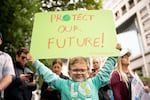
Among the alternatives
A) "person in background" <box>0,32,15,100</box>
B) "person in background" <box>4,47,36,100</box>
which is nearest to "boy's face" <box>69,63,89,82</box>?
"person in background" <box>0,32,15,100</box>

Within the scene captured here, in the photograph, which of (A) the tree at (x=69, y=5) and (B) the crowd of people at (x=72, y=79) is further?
(A) the tree at (x=69, y=5)

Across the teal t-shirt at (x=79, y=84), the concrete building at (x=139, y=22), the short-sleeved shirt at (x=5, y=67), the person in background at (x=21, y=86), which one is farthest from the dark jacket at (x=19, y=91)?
the concrete building at (x=139, y=22)

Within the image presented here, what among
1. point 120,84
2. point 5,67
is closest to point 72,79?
point 5,67

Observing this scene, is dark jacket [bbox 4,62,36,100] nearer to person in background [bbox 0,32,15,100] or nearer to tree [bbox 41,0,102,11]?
person in background [bbox 0,32,15,100]

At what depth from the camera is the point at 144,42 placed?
5619 centimetres

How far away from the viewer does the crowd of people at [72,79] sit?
4320 millimetres

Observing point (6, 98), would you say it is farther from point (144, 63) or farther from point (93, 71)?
point (144, 63)

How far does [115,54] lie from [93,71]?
164cm

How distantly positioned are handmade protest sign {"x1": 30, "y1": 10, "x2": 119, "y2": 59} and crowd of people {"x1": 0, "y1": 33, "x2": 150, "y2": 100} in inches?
8.3

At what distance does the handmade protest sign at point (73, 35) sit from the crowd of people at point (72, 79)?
21 cm

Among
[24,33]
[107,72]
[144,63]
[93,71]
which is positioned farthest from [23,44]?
[144,63]

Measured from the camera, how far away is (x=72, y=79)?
4.51 meters

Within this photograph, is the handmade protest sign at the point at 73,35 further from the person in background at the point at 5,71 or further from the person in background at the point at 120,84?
the person in background at the point at 5,71

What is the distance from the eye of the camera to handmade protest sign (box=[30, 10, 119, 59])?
4.99 meters
